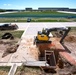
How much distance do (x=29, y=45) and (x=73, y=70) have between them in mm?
8124

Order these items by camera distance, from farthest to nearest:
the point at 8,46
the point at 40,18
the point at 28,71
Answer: the point at 40,18, the point at 8,46, the point at 28,71

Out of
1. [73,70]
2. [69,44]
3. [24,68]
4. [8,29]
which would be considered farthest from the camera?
[8,29]

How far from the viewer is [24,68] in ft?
38.7

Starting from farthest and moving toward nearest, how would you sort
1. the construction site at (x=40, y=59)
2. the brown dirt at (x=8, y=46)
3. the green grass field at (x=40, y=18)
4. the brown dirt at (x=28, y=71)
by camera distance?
the green grass field at (x=40, y=18)
the brown dirt at (x=8, y=46)
the construction site at (x=40, y=59)
the brown dirt at (x=28, y=71)

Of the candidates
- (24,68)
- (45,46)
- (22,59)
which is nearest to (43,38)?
(45,46)

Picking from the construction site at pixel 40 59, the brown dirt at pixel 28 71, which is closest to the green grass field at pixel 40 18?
the construction site at pixel 40 59

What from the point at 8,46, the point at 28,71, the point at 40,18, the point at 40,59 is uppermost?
the point at 28,71

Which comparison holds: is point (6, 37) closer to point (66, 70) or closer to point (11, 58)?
point (11, 58)

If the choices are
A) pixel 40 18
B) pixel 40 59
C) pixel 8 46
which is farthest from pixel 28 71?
pixel 40 18

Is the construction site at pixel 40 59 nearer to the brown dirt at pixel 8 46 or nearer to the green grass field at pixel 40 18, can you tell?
the brown dirt at pixel 8 46

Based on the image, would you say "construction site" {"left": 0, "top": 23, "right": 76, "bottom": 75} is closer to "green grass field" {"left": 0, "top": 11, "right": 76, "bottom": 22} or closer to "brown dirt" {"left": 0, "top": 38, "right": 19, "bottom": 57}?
"brown dirt" {"left": 0, "top": 38, "right": 19, "bottom": 57}

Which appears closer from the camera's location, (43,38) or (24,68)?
(24,68)

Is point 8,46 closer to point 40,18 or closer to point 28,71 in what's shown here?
point 28,71

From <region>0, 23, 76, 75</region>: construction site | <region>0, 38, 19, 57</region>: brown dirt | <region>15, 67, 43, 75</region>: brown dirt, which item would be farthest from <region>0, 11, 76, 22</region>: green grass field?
<region>15, 67, 43, 75</region>: brown dirt
